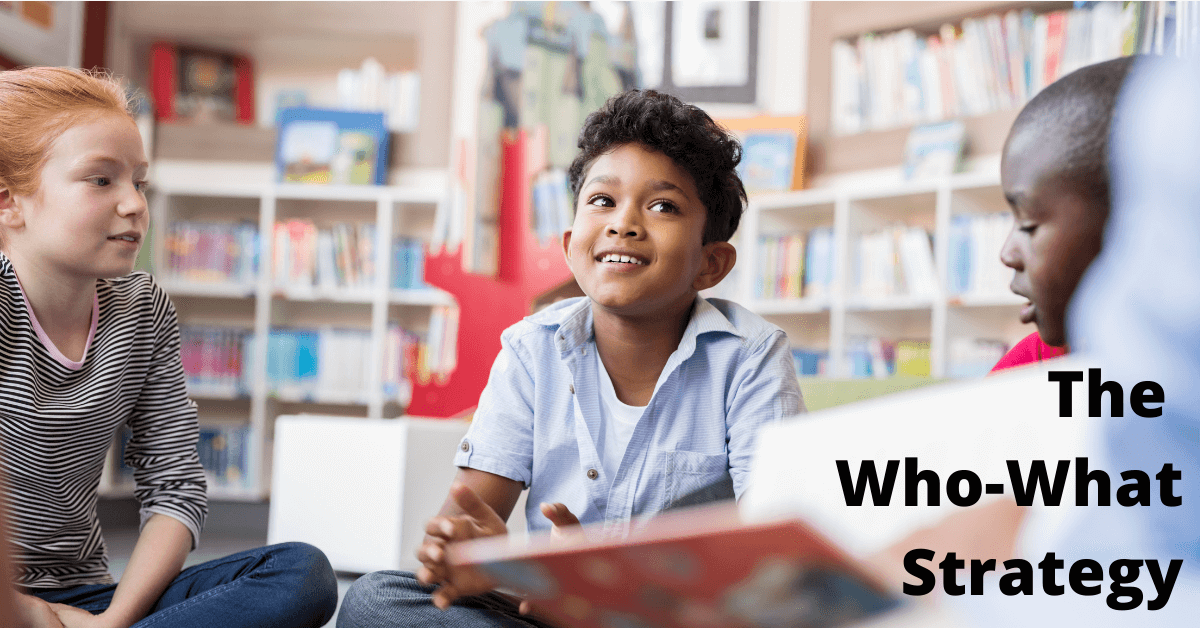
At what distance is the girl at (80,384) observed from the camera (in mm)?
1050

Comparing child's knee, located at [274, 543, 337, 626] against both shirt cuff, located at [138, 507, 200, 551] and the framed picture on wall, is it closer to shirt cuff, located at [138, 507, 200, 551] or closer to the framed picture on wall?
shirt cuff, located at [138, 507, 200, 551]

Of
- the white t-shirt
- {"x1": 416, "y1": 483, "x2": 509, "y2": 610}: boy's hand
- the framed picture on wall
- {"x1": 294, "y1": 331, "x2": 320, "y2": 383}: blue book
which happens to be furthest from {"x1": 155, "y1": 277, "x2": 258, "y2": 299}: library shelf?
{"x1": 416, "y1": 483, "x2": 509, "y2": 610}: boy's hand

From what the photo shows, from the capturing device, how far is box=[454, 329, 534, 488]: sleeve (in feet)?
3.71

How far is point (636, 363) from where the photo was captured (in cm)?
117

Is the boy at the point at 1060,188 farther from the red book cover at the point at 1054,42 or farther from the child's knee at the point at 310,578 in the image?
the red book cover at the point at 1054,42

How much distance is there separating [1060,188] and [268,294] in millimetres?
3641

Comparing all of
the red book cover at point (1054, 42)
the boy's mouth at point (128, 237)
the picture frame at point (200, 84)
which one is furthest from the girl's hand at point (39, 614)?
the picture frame at point (200, 84)

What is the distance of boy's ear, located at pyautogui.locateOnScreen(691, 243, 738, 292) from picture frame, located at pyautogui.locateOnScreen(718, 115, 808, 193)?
2.44 m

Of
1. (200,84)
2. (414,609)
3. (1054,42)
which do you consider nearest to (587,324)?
(414,609)

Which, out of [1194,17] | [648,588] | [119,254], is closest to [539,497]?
[119,254]

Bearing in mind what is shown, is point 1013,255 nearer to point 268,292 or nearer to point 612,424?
point 612,424

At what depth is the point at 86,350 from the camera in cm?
113

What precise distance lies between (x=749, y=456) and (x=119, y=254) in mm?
745

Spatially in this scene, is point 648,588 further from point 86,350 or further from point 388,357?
point 388,357
